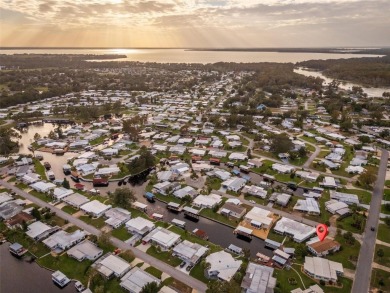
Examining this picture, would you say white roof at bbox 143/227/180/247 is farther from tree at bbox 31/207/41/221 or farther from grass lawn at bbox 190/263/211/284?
tree at bbox 31/207/41/221

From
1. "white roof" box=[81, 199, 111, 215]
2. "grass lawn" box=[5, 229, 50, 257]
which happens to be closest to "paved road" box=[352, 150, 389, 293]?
"white roof" box=[81, 199, 111, 215]

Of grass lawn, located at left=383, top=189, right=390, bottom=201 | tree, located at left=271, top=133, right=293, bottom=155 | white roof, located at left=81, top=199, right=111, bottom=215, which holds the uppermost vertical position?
tree, located at left=271, top=133, right=293, bottom=155

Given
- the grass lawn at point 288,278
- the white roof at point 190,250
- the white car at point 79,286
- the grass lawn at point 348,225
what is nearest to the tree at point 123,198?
the white roof at point 190,250

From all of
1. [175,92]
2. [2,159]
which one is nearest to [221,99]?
[175,92]

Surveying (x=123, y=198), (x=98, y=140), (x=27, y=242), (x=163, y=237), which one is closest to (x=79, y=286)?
(x=163, y=237)

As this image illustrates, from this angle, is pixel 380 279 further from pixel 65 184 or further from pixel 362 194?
pixel 65 184

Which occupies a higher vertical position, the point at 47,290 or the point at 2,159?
the point at 2,159

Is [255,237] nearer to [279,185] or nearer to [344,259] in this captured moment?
[344,259]
